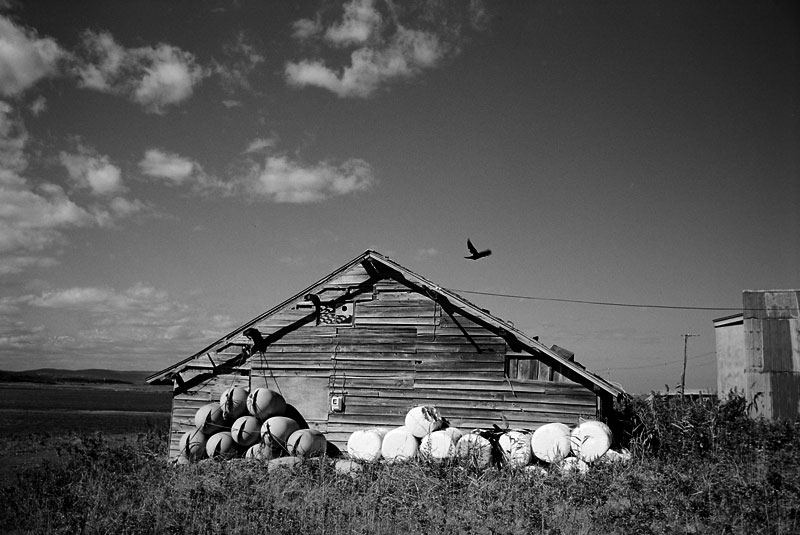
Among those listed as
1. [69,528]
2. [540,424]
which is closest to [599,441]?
[540,424]

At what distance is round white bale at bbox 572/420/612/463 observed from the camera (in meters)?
11.4

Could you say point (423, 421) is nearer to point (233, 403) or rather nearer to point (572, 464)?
point (572, 464)

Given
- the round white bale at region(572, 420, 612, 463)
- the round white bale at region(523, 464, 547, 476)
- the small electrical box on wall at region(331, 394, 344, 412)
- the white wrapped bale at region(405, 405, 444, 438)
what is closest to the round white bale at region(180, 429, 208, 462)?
the small electrical box on wall at region(331, 394, 344, 412)

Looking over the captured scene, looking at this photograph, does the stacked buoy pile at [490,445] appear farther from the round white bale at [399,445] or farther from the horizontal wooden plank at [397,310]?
the horizontal wooden plank at [397,310]

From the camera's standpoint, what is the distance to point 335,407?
47.1ft

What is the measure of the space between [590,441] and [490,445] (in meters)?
2.02

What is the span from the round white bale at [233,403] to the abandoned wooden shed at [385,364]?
1049 mm

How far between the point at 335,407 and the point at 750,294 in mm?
15609

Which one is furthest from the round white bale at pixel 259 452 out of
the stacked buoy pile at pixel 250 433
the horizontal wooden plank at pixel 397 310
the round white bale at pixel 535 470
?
the round white bale at pixel 535 470

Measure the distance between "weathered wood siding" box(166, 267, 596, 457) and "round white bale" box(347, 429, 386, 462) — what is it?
32.5 inches

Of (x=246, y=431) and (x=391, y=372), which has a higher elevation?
(x=391, y=372)

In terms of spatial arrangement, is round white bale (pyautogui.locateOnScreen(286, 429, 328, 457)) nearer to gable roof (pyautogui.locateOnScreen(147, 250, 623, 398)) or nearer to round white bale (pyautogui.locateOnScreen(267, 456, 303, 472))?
round white bale (pyautogui.locateOnScreen(267, 456, 303, 472))

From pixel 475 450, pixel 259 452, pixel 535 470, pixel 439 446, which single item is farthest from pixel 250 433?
pixel 535 470

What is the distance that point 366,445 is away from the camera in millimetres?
12945
